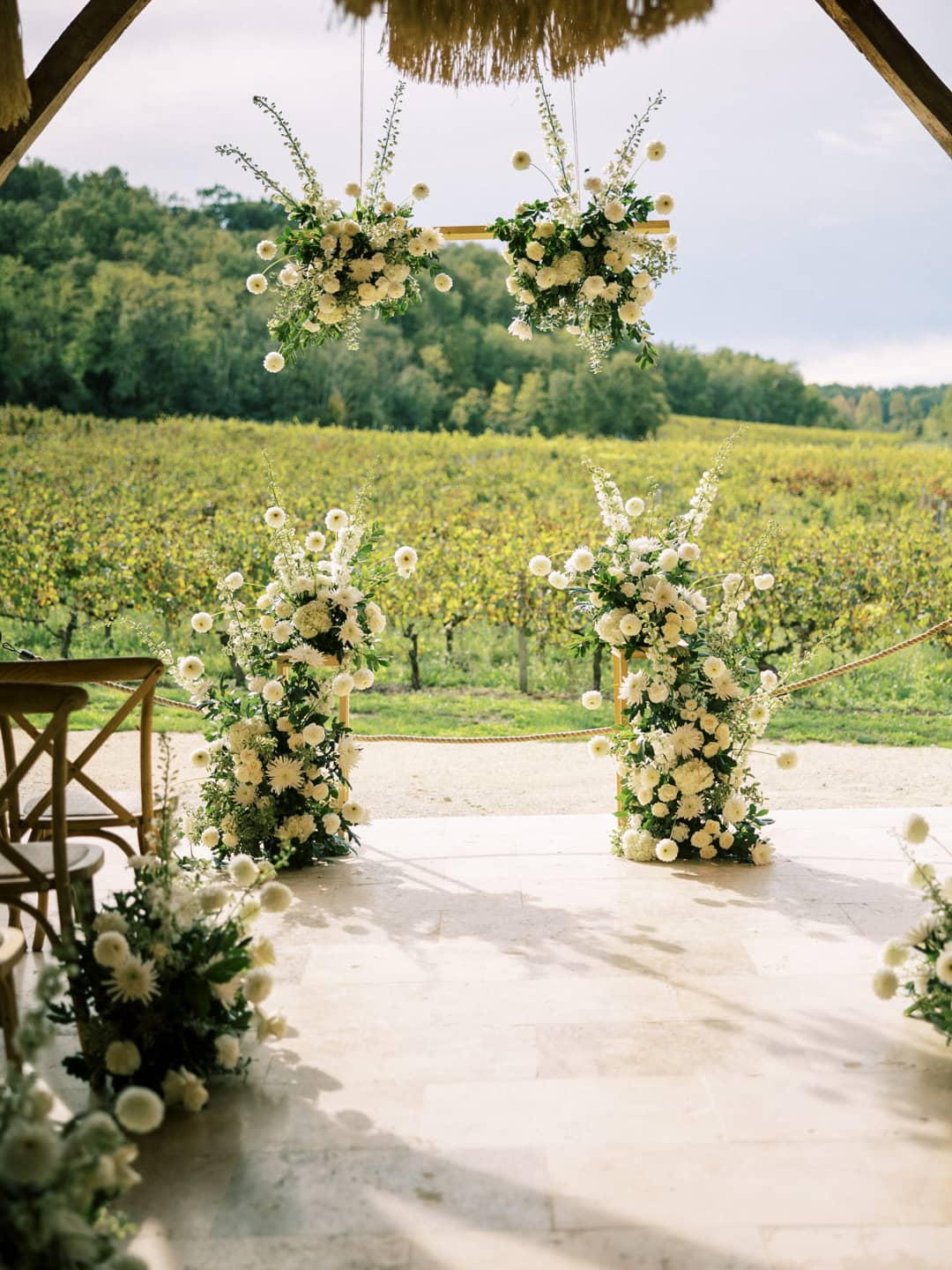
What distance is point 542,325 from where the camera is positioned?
12.6 ft

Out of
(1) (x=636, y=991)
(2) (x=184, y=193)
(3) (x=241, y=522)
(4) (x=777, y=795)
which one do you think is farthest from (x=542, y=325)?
(2) (x=184, y=193)

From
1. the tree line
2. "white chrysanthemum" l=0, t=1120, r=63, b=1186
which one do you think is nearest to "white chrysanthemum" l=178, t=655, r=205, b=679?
"white chrysanthemum" l=0, t=1120, r=63, b=1186

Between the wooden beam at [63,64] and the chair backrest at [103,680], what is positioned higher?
the wooden beam at [63,64]

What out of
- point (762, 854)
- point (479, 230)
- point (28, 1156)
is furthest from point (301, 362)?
point (28, 1156)

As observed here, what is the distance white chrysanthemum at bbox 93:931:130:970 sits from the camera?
2182mm

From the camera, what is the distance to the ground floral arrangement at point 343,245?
11.9 ft

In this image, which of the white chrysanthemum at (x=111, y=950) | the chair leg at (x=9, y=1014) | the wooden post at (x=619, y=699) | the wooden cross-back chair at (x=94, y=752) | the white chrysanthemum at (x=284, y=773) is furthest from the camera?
the wooden post at (x=619, y=699)

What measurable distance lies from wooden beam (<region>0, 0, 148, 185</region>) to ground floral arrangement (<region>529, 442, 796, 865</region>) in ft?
5.85

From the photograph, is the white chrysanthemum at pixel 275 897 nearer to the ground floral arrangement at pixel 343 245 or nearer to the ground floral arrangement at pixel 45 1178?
the ground floral arrangement at pixel 45 1178

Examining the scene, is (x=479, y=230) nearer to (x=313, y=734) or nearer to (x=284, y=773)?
(x=313, y=734)

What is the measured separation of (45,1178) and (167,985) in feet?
3.20

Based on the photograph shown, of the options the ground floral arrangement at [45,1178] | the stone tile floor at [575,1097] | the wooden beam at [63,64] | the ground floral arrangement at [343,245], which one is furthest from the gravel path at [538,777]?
the ground floral arrangement at [45,1178]

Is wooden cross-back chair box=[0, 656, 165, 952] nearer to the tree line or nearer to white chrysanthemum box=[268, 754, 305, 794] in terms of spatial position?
white chrysanthemum box=[268, 754, 305, 794]

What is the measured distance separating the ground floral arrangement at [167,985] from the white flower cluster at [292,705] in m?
1.34
